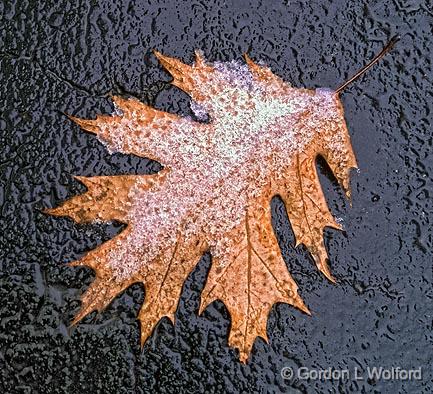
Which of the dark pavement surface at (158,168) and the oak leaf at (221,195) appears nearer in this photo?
the oak leaf at (221,195)

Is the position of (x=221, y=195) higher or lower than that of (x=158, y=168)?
lower

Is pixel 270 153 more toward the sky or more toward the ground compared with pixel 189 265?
more toward the sky

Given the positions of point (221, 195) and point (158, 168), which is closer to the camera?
point (221, 195)

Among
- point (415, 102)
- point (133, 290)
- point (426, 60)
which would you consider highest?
point (426, 60)

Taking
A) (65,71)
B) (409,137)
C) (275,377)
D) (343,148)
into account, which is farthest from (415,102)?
(65,71)

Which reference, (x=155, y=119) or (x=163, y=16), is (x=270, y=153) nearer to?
(x=155, y=119)

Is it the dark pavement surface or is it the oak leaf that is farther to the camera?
Result: the dark pavement surface

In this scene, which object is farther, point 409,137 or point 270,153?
point 409,137
